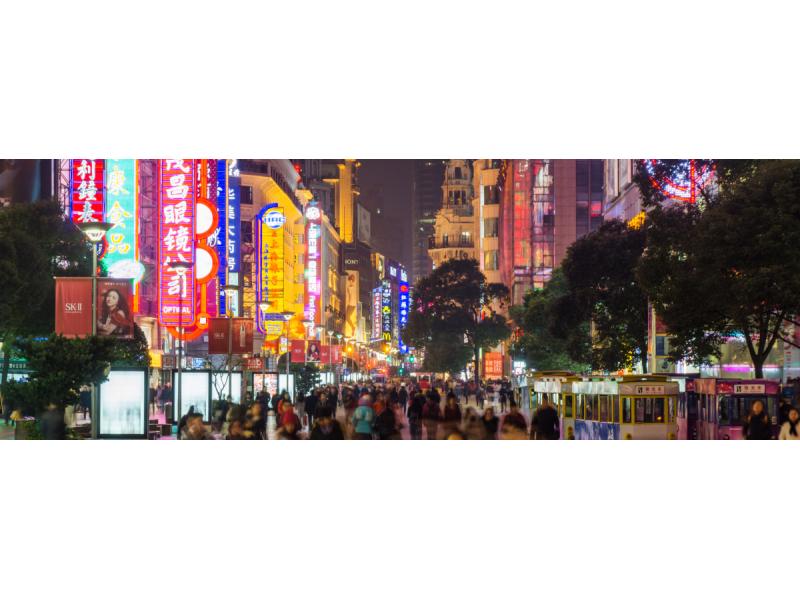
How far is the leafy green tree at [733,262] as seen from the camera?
35219 mm

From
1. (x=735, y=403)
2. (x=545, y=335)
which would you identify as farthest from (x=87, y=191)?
(x=735, y=403)

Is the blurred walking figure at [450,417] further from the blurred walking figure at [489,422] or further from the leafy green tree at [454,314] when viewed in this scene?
the leafy green tree at [454,314]

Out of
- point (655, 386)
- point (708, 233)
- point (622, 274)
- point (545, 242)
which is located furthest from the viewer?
point (545, 242)

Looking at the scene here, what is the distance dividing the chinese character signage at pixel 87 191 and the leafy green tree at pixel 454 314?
102 feet

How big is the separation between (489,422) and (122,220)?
41174 mm

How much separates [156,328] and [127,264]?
16609 mm

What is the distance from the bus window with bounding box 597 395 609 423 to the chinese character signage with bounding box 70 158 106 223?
30852 millimetres

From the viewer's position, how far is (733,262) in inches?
1471

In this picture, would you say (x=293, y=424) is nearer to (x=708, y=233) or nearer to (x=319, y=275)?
(x=708, y=233)

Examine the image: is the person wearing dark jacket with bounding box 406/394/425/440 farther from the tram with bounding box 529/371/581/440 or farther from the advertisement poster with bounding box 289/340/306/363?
the advertisement poster with bounding box 289/340/306/363

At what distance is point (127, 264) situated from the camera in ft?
202

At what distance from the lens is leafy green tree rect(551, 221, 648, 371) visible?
194 feet

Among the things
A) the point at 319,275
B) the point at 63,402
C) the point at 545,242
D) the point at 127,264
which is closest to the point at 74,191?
the point at 127,264

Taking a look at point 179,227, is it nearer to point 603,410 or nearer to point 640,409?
point 603,410
